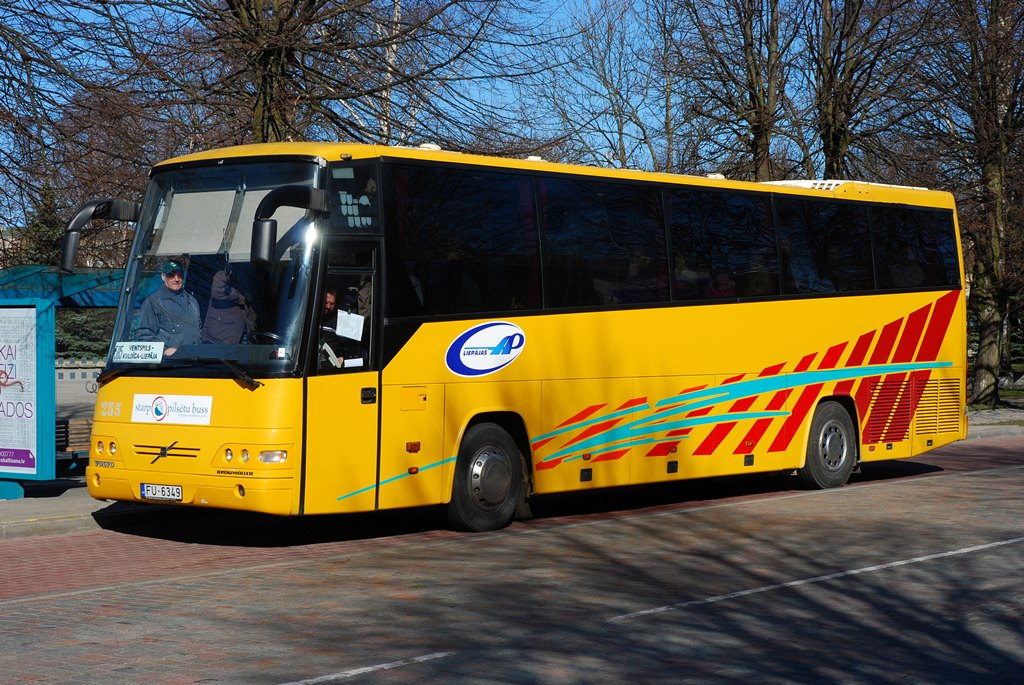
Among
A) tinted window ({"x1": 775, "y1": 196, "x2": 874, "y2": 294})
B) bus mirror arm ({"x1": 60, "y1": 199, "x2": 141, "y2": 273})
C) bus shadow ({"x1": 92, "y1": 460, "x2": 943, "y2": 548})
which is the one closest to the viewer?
bus mirror arm ({"x1": 60, "y1": 199, "x2": 141, "y2": 273})

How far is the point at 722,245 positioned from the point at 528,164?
10.4ft

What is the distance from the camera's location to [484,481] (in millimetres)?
14008

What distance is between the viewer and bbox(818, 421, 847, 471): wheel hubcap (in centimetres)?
1836

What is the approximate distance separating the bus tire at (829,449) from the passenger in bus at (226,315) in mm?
8302

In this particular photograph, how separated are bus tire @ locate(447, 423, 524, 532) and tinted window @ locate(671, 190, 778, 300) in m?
3.24

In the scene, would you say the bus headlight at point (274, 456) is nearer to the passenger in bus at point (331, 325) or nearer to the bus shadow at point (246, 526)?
the passenger in bus at point (331, 325)

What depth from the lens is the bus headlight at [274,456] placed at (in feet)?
40.1

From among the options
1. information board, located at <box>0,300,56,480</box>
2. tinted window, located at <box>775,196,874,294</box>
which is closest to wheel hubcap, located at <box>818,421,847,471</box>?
tinted window, located at <box>775,196,874,294</box>

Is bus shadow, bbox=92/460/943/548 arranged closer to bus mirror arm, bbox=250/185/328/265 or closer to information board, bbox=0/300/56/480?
information board, bbox=0/300/56/480

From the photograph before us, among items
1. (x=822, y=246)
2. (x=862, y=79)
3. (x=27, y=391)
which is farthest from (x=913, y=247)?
(x=862, y=79)

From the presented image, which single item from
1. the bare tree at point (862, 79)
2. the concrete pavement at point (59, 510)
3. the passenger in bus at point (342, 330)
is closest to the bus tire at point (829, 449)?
the passenger in bus at point (342, 330)

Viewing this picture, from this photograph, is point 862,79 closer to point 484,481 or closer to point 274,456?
point 484,481

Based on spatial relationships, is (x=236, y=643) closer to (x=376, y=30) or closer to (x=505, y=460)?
(x=505, y=460)

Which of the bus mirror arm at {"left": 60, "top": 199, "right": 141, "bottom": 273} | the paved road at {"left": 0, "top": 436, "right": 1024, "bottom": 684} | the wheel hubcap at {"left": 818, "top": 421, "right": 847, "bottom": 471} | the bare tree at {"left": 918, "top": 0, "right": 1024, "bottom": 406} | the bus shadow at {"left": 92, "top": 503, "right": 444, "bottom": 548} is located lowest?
the paved road at {"left": 0, "top": 436, "right": 1024, "bottom": 684}
